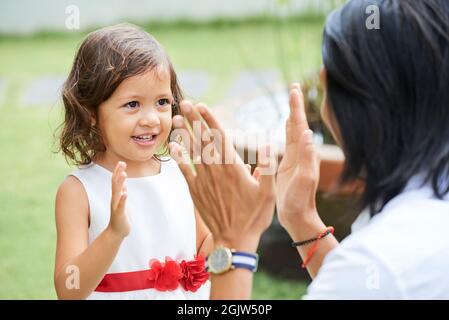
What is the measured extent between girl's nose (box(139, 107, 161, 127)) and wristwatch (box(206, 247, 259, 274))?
0.49m

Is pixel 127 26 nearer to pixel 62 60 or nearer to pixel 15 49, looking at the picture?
pixel 62 60

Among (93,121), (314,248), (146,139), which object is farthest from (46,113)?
(314,248)

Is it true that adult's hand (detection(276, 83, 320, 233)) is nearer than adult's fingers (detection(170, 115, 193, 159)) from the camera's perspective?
No

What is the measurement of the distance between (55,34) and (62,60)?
0.95 metres

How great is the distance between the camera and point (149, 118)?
75.8 inches

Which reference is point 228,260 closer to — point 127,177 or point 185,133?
point 185,133

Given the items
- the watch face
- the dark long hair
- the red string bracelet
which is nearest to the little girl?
the red string bracelet

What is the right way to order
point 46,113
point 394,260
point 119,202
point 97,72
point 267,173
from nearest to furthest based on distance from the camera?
point 394,260 < point 267,173 < point 119,202 < point 97,72 < point 46,113

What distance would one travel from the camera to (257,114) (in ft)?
12.6

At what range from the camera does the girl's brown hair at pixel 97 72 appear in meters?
1.96

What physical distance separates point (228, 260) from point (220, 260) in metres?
Result: 0.02

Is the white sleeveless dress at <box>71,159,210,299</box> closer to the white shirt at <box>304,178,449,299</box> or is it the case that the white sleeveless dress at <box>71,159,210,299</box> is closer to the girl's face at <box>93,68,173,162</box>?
the girl's face at <box>93,68,173,162</box>

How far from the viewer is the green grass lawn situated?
144 inches
